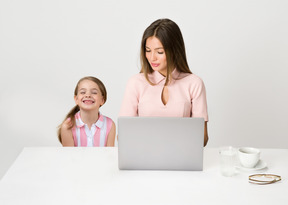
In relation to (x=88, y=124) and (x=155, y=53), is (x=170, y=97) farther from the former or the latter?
(x=88, y=124)

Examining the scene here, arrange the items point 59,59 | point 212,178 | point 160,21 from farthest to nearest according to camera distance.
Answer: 1. point 59,59
2. point 160,21
3. point 212,178

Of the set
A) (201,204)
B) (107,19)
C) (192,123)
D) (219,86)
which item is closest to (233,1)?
(219,86)

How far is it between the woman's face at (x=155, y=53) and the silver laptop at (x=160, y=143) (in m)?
0.70

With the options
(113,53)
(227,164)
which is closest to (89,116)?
(113,53)

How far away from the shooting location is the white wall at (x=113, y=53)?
304cm

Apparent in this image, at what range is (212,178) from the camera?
5.19ft

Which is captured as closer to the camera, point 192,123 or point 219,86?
point 192,123

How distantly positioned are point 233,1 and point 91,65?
1237 mm

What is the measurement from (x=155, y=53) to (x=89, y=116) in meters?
0.66

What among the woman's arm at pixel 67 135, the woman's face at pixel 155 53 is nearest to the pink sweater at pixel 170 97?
the woman's face at pixel 155 53

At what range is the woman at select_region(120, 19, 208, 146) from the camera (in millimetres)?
2256

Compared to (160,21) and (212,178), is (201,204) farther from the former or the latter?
(160,21)

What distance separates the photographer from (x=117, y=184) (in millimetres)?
1524

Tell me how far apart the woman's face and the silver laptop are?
2.29ft
